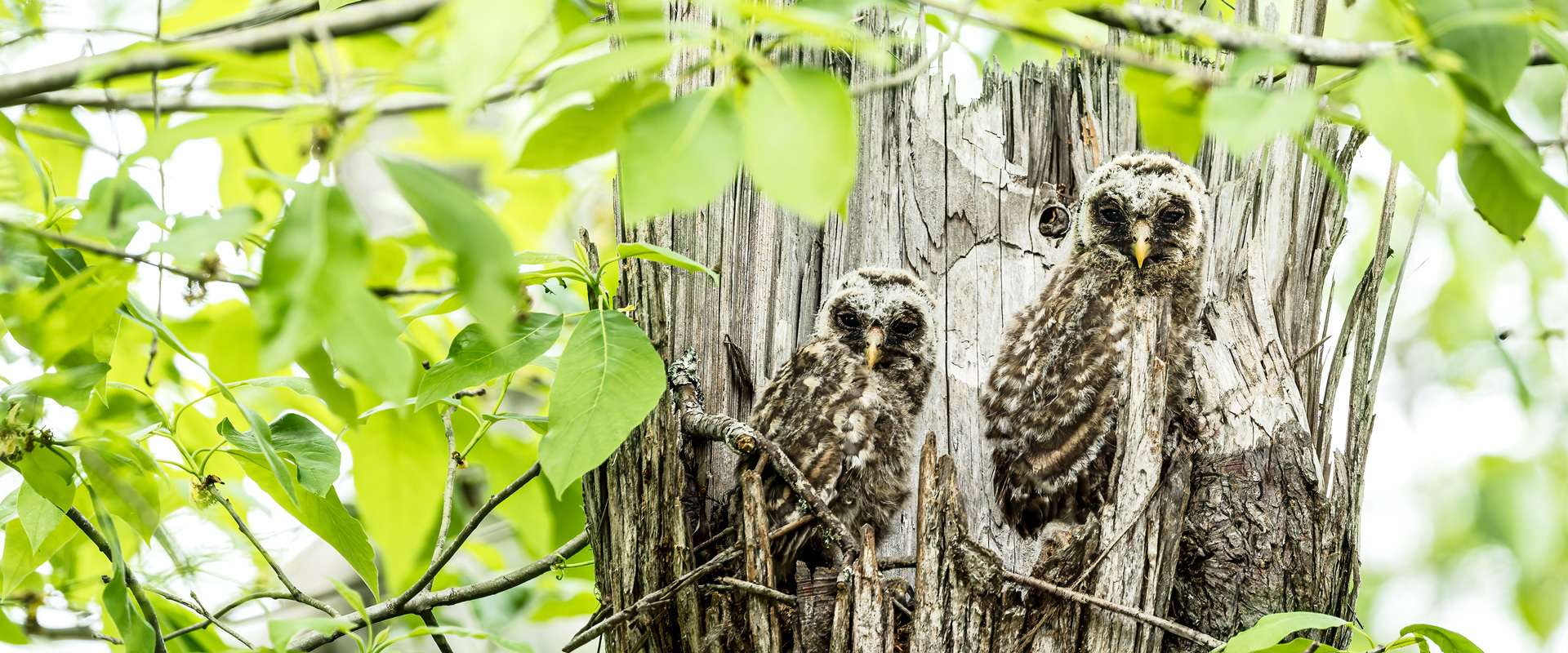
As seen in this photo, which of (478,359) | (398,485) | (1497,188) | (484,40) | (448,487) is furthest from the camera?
(448,487)

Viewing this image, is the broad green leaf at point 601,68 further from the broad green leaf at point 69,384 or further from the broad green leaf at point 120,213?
the broad green leaf at point 69,384

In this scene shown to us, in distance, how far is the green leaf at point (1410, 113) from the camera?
50 centimetres

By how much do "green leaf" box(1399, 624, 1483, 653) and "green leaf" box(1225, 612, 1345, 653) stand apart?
0.11m

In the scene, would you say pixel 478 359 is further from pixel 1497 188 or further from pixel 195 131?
pixel 1497 188

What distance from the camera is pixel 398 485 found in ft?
1.77

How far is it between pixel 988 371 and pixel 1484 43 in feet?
1.79

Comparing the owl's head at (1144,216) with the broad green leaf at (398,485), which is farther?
the owl's head at (1144,216)

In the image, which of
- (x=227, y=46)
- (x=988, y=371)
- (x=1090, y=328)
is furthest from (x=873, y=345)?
(x=227, y=46)

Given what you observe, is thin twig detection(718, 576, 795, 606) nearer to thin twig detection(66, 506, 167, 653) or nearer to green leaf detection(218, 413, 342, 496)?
green leaf detection(218, 413, 342, 496)

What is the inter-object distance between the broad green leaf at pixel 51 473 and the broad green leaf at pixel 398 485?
0.50 metres

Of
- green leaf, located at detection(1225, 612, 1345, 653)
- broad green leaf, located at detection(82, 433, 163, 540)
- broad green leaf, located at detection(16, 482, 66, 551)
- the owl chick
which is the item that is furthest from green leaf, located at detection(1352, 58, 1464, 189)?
broad green leaf, located at detection(16, 482, 66, 551)

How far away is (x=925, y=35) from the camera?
3.36 feet

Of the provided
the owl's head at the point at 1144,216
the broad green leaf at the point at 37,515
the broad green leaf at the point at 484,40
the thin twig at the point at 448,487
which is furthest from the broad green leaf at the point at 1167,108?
the broad green leaf at the point at 37,515

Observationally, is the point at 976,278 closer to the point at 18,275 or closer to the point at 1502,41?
the point at 1502,41
